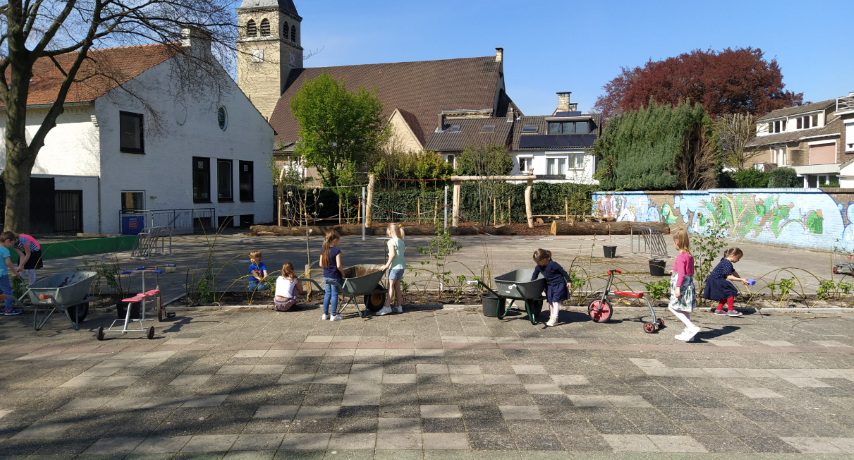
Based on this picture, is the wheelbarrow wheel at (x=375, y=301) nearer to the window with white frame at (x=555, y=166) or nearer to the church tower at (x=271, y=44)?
the window with white frame at (x=555, y=166)

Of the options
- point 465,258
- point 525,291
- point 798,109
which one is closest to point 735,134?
point 798,109

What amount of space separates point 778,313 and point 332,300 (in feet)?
21.0

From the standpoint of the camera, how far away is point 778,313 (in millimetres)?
8773

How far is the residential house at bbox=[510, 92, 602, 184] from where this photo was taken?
159ft

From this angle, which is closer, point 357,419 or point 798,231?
point 357,419

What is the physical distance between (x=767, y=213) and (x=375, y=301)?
54.5ft

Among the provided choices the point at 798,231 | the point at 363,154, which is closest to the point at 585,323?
the point at 798,231

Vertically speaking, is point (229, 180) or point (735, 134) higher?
point (735, 134)

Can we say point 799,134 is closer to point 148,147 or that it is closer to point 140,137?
point 148,147

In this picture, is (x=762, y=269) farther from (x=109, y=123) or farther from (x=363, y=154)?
(x=363, y=154)

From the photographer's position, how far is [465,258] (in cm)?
1573

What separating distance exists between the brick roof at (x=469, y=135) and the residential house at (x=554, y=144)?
119 cm

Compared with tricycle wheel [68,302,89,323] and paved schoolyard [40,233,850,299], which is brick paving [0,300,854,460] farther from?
paved schoolyard [40,233,850,299]

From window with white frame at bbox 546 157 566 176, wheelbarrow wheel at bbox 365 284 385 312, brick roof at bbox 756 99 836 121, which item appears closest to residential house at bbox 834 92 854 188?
brick roof at bbox 756 99 836 121
